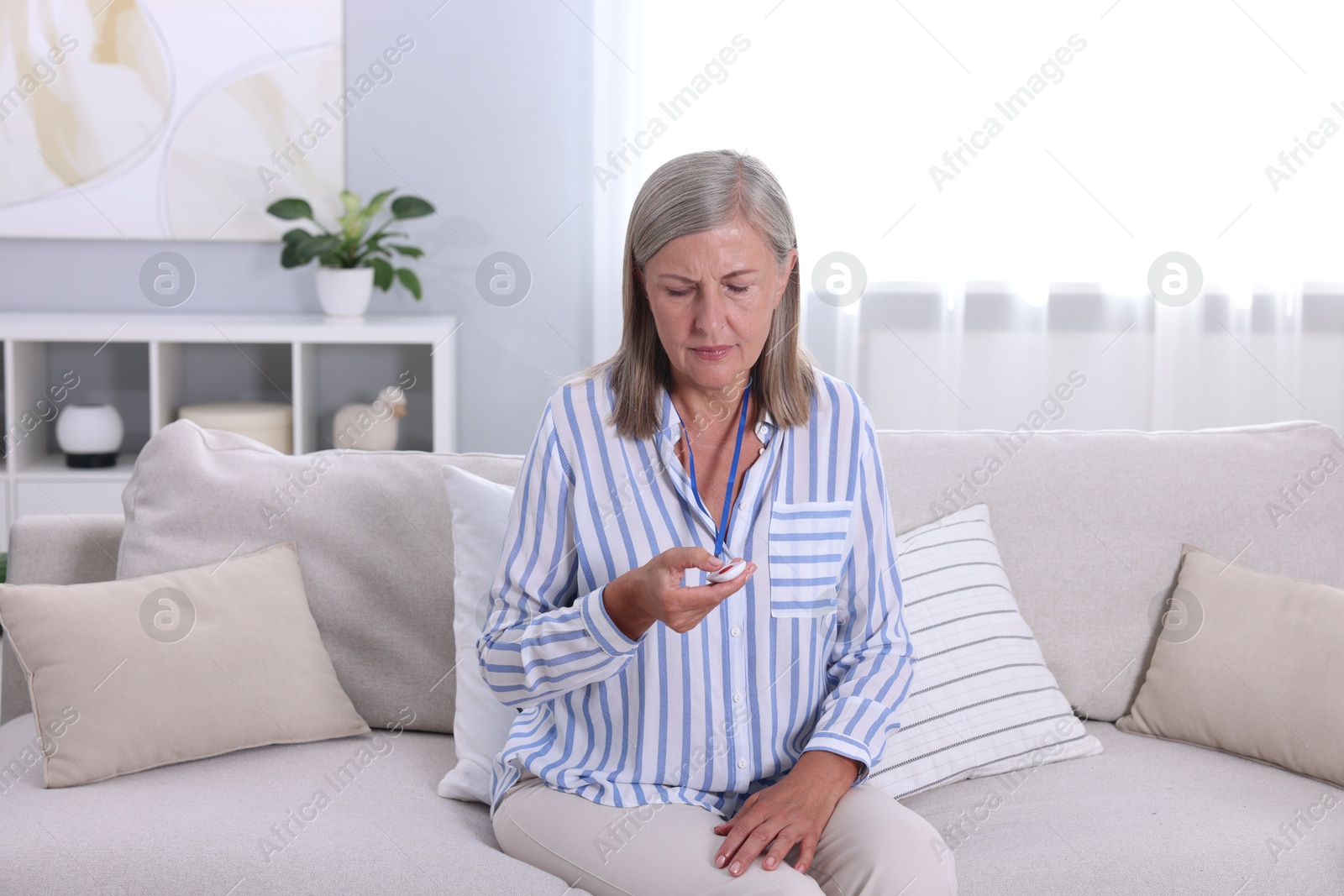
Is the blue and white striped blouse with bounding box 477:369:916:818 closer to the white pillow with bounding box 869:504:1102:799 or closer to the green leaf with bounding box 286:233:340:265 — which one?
the white pillow with bounding box 869:504:1102:799

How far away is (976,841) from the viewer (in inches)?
53.5

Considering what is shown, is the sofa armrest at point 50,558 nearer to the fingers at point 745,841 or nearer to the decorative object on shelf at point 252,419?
the fingers at point 745,841

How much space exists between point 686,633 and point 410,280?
212 cm

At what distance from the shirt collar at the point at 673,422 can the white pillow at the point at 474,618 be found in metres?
0.31

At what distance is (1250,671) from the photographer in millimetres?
1529

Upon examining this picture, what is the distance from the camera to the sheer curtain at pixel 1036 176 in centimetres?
315

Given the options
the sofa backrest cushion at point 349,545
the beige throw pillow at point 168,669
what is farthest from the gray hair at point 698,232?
the beige throw pillow at point 168,669

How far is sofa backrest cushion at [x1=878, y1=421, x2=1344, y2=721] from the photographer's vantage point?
1669mm

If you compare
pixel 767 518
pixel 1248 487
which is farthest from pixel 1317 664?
pixel 767 518

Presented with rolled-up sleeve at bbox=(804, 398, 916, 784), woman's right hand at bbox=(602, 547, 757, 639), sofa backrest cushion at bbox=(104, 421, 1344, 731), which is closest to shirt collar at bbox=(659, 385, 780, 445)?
rolled-up sleeve at bbox=(804, 398, 916, 784)

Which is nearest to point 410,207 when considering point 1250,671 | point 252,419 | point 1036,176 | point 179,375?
point 252,419

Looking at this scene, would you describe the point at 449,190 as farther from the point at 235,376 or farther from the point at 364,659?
the point at 364,659

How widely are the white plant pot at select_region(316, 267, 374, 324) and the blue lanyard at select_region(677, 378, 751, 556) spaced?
196 centimetres

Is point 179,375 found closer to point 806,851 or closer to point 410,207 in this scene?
point 410,207
